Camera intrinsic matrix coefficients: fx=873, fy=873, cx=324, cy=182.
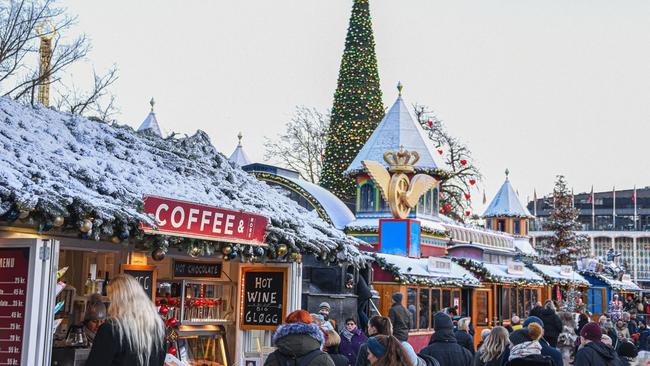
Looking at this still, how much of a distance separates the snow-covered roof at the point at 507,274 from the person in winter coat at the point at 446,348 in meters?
15.7

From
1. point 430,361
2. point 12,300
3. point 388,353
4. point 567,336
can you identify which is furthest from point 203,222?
point 567,336

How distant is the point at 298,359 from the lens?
5.93 meters

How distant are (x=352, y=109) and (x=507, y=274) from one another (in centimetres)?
1400

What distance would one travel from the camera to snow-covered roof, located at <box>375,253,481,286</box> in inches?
813

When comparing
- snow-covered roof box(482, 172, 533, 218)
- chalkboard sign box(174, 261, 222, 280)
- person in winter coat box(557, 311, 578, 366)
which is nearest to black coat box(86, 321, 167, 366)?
chalkboard sign box(174, 261, 222, 280)

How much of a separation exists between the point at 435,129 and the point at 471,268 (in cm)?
2372

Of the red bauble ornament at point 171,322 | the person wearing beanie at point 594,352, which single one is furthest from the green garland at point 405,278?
the person wearing beanie at point 594,352

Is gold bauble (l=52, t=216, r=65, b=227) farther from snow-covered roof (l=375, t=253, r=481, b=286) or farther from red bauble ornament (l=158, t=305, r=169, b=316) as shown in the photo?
snow-covered roof (l=375, t=253, r=481, b=286)

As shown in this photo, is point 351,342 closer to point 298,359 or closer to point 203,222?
point 203,222

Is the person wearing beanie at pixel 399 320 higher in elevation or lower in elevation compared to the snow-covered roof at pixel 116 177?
lower

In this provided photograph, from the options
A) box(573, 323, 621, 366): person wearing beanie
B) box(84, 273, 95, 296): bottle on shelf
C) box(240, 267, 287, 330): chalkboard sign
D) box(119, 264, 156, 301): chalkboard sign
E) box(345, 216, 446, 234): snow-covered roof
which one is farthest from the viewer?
box(345, 216, 446, 234): snow-covered roof

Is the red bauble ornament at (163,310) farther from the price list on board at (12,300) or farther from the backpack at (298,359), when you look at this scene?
the backpack at (298,359)

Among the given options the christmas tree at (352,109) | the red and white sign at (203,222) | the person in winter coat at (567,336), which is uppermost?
the christmas tree at (352,109)

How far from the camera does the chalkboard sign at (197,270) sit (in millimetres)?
11570
